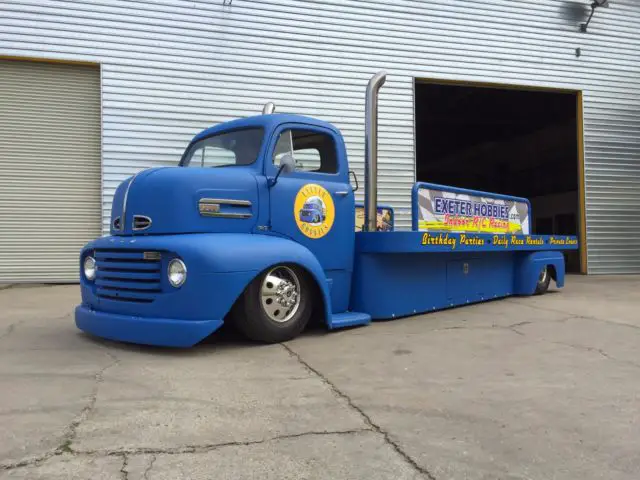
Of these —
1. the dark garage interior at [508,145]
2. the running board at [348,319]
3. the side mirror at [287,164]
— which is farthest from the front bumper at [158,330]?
the dark garage interior at [508,145]

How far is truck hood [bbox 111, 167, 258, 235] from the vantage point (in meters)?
4.79

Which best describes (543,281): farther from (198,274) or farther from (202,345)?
(198,274)

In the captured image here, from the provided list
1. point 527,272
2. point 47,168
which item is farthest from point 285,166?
Result: point 47,168

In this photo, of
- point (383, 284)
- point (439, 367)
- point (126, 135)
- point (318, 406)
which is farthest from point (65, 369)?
point (126, 135)

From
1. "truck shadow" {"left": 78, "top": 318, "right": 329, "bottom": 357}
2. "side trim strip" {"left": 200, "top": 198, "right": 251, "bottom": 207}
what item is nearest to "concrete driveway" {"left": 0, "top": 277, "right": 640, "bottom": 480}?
"truck shadow" {"left": 78, "top": 318, "right": 329, "bottom": 357}

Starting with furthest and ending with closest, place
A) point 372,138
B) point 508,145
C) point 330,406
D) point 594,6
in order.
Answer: point 508,145
point 594,6
point 372,138
point 330,406

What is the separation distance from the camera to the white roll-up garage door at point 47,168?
35.0 ft

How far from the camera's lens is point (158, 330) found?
14.6ft

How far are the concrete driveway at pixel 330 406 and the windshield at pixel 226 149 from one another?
1780 millimetres

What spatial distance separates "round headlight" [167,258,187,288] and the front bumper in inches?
12.3

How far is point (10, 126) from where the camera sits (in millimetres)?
10688

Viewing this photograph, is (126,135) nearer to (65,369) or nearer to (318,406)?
(65,369)

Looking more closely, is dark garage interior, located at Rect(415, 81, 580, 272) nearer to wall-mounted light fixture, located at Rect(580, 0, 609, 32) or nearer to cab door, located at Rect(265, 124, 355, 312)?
wall-mounted light fixture, located at Rect(580, 0, 609, 32)

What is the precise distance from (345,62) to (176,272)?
867 centimetres
